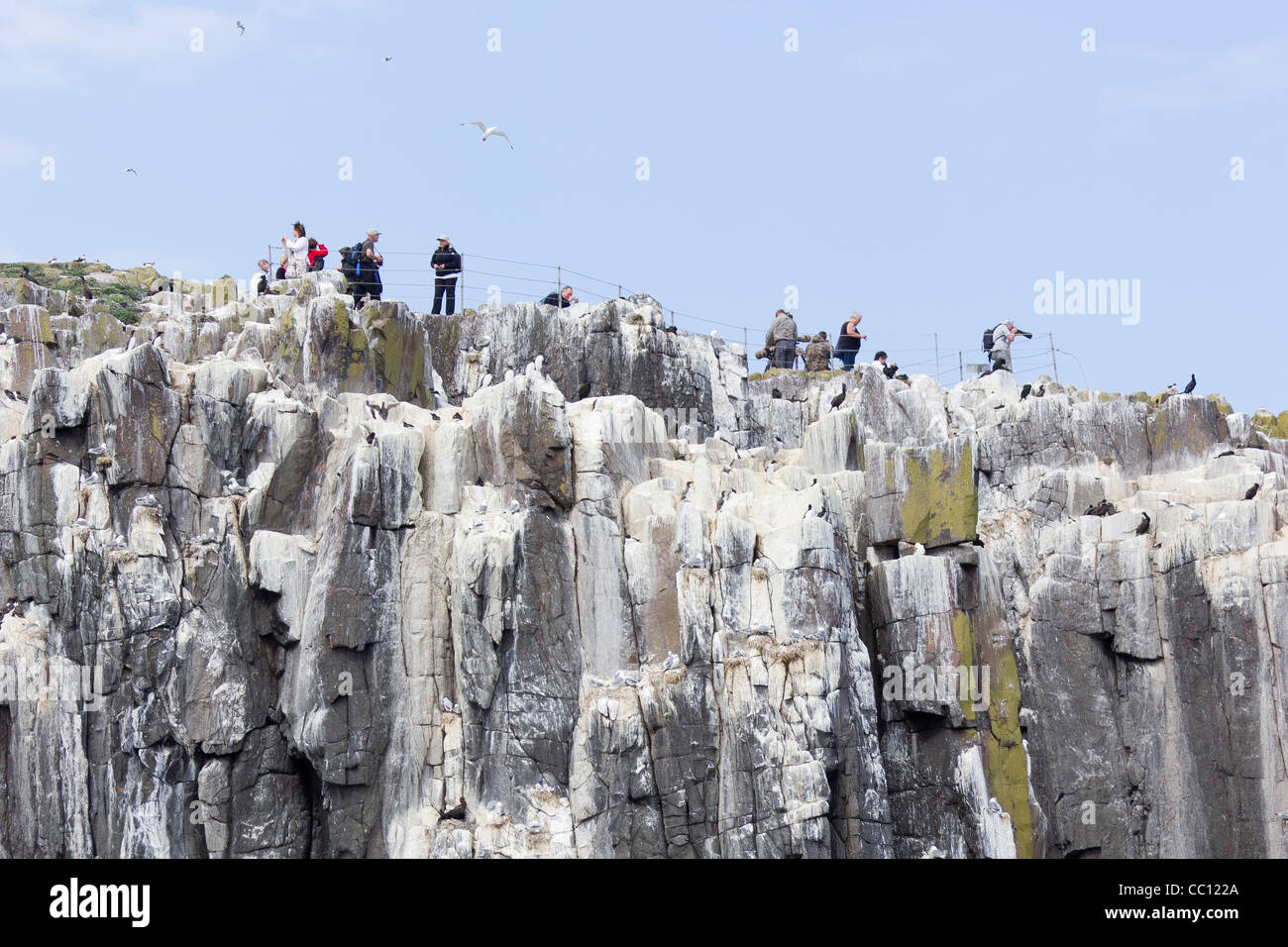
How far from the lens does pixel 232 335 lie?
4644 centimetres

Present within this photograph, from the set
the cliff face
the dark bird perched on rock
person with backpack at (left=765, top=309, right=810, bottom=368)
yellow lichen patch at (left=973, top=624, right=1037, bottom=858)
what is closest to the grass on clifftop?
the cliff face

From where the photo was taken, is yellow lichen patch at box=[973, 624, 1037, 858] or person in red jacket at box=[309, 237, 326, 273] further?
person in red jacket at box=[309, 237, 326, 273]

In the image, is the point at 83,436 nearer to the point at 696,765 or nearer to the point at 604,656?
the point at 604,656

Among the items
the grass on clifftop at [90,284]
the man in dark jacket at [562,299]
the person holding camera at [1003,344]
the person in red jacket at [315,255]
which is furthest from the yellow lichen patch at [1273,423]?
the grass on clifftop at [90,284]

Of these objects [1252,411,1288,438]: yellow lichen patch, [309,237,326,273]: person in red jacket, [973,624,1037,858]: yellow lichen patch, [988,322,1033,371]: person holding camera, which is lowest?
[973,624,1037,858]: yellow lichen patch

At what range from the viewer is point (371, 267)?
4891 cm

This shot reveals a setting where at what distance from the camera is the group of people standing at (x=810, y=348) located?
55.1m

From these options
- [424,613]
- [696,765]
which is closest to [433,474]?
[424,613]

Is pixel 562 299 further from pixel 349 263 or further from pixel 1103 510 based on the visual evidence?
pixel 1103 510

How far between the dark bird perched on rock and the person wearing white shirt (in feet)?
73.4

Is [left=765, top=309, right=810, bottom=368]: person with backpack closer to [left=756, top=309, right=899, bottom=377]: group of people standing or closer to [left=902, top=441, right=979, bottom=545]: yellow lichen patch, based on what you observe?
[left=756, top=309, right=899, bottom=377]: group of people standing

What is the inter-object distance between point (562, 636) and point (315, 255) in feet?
55.5

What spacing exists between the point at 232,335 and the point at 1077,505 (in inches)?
865

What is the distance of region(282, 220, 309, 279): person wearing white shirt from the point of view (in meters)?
51.1
